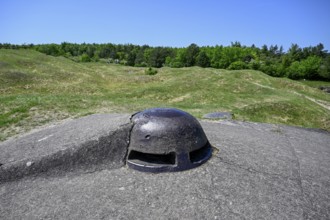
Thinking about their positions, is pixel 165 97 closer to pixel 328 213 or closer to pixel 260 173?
pixel 260 173

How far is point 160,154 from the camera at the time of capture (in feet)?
18.0

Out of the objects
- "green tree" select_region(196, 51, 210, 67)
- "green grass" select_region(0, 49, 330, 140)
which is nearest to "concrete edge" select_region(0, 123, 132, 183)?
"green grass" select_region(0, 49, 330, 140)

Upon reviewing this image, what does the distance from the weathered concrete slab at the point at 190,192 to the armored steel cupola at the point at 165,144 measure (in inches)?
7.1

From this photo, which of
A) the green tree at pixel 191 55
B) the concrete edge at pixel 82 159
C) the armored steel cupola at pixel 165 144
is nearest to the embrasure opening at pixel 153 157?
the armored steel cupola at pixel 165 144

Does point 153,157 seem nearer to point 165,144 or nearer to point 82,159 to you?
point 165,144

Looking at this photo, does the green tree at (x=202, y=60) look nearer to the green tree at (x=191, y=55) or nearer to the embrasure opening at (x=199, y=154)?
the green tree at (x=191, y=55)

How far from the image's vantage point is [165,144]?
217 inches

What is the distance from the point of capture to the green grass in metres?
10.7

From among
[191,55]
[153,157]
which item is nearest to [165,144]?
[153,157]

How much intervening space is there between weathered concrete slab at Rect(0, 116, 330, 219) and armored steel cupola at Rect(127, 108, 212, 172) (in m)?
0.18

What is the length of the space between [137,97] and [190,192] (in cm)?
1409

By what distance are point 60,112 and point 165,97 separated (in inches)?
358

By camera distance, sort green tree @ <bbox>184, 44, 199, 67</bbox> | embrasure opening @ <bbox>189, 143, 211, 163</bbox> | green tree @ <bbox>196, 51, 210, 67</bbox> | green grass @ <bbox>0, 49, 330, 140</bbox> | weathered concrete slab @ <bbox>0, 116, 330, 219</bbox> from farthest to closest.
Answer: green tree @ <bbox>184, 44, 199, 67</bbox>
green tree @ <bbox>196, 51, 210, 67</bbox>
green grass @ <bbox>0, 49, 330, 140</bbox>
embrasure opening @ <bbox>189, 143, 211, 163</bbox>
weathered concrete slab @ <bbox>0, 116, 330, 219</bbox>

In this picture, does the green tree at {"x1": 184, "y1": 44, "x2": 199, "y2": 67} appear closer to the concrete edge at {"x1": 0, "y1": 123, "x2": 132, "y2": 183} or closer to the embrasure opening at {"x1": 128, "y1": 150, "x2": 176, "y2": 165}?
the concrete edge at {"x1": 0, "y1": 123, "x2": 132, "y2": 183}
